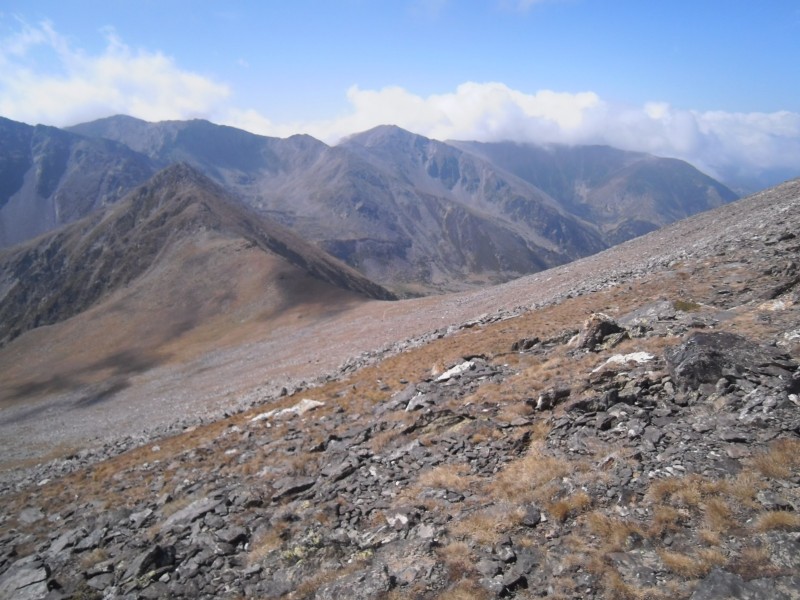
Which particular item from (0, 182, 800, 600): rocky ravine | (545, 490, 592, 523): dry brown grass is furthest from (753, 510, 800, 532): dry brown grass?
(545, 490, 592, 523): dry brown grass

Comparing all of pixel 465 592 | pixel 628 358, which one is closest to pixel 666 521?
pixel 465 592

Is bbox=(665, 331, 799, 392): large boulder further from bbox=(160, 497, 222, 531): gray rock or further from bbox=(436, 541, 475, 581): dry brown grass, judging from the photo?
bbox=(160, 497, 222, 531): gray rock

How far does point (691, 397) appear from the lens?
1234 cm

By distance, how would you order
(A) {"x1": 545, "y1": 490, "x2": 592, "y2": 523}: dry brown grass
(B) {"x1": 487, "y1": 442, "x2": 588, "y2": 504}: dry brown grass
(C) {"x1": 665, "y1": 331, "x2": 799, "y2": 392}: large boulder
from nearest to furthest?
1. (A) {"x1": 545, "y1": 490, "x2": 592, "y2": 523}: dry brown grass
2. (B) {"x1": 487, "y1": 442, "x2": 588, "y2": 504}: dry brown grass
3. (C) {"x1": 665, "y1": 331, "x2": 799, "y2": 392}: large boulder

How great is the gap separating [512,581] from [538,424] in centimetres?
604

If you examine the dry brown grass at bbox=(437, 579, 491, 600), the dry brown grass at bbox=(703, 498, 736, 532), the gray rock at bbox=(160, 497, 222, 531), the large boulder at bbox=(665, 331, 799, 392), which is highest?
the large boulder at bbox=(665, 331, 799, 392)

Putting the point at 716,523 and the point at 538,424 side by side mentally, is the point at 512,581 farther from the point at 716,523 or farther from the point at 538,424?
the point at 538,424

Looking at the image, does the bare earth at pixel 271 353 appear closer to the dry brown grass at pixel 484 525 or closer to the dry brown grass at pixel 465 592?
the dry brown grass at pixel 484 525

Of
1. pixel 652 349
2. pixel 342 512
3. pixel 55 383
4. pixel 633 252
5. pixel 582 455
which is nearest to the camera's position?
pixel 582 455

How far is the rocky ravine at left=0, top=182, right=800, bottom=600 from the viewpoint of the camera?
345 inches

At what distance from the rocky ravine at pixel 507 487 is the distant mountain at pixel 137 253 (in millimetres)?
78743

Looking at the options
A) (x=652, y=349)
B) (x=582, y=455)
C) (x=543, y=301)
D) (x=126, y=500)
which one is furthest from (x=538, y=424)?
(x=543, y=301)

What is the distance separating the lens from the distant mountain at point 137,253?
117m

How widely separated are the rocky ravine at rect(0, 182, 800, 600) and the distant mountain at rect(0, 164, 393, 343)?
78743 mm
